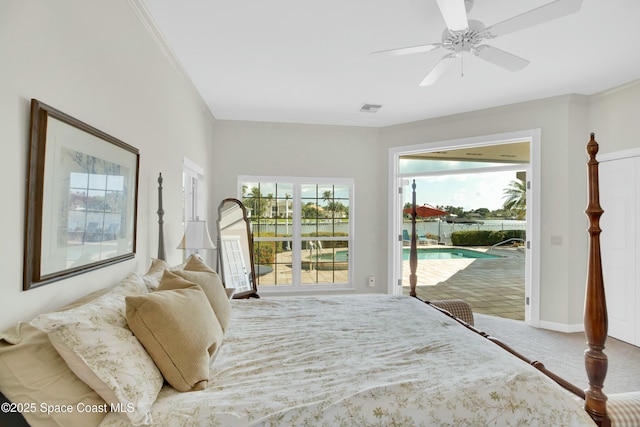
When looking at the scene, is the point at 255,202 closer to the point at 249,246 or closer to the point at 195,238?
the point at 249,246

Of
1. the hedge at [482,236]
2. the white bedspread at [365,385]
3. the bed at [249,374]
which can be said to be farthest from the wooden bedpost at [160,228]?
the hedge at [482,236]

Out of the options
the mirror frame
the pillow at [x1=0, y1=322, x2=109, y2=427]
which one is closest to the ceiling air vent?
the mirror frame

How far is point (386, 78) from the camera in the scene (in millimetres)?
→ 3346

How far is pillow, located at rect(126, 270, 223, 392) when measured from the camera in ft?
4.25

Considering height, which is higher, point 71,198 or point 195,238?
point 71,198

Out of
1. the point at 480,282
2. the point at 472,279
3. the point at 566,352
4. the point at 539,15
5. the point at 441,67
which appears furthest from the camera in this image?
the point at 472,279

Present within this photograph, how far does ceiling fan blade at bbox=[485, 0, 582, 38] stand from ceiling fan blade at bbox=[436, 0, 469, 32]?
165 millimetres

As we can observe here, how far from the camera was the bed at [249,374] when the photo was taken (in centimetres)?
108

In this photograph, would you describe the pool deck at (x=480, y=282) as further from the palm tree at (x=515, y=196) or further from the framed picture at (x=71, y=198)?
the framed picture at (x=71, y=198)

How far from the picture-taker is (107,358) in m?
1.12

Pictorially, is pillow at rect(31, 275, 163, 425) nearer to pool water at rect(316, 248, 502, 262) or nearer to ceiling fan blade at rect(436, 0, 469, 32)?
ceiling fan blade at rect(436, 0, 469, 32)

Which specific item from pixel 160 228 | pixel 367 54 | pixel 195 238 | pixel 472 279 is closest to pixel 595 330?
pixel 367 54

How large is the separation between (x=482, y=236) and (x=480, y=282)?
1.03m

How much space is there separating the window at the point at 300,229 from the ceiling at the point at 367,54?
1186 mm
